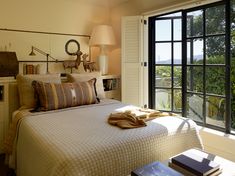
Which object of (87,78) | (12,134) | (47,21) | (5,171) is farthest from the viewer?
(47,21)

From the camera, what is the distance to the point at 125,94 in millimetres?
3445

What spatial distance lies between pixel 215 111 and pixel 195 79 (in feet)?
1.65

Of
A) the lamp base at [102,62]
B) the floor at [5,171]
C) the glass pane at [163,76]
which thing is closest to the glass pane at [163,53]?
the glass pane at [163,76]

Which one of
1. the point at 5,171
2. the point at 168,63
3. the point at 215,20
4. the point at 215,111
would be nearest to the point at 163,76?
the point at 168,63

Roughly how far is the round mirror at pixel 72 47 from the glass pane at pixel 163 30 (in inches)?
53.4

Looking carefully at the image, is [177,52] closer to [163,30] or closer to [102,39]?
[163,30]

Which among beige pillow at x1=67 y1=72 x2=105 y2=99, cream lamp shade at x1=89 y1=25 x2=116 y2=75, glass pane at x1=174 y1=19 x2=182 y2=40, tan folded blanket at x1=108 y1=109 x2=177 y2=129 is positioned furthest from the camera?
cream lamp shade at x1=89 y1=25 x2=116 y2=75

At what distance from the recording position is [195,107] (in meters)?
2.88

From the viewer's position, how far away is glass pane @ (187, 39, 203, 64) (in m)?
2.77

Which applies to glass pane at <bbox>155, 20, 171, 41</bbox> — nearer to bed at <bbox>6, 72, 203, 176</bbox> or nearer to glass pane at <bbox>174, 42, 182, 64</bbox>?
glass pane at <bbox>174, 42, 182, 64</bbox>

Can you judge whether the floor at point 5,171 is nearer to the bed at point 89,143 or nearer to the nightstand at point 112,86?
the bed at point 89,143

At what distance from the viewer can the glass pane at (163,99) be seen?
336 centimetres

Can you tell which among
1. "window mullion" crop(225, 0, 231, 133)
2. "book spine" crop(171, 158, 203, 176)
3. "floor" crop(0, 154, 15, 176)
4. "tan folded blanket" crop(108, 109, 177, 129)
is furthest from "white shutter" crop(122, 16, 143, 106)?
"book spine" crop(171, 158, 203, 176)

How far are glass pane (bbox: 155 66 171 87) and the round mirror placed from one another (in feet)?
4.65
